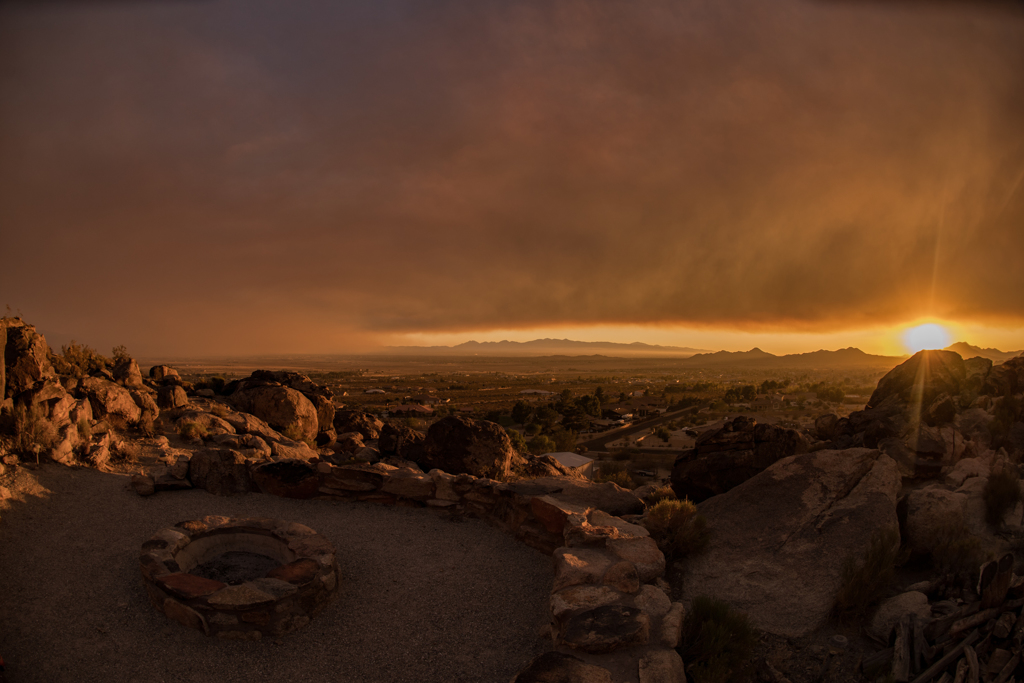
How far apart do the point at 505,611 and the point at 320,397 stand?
19597 mm

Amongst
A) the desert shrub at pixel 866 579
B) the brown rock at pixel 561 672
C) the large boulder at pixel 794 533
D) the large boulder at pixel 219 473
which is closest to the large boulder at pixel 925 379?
the large boulder at pixel 794 533

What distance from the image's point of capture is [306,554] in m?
8.45

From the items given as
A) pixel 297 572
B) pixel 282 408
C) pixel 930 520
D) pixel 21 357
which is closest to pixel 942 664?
pixel 930 520

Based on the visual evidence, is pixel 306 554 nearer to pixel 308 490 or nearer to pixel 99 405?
pixel 308 490

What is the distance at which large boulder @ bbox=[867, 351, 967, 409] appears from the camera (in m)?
16.4

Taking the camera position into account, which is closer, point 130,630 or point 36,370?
point 130,630

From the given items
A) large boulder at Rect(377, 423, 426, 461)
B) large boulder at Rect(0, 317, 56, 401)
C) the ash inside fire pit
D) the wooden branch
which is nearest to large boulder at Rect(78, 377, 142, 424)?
large boulder at Rect(0, 317, 56, 401)

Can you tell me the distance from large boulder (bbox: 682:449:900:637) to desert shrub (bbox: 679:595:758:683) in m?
0.80

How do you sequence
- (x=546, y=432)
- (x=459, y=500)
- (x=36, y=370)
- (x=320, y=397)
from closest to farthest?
(x=459, y=500) < (x=36, y=370) < (x=320, y=397) < (x=546, y=432)

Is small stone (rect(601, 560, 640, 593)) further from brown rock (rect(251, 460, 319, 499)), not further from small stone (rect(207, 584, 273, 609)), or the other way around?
brown rock (rect(251, 460, 319, 499))

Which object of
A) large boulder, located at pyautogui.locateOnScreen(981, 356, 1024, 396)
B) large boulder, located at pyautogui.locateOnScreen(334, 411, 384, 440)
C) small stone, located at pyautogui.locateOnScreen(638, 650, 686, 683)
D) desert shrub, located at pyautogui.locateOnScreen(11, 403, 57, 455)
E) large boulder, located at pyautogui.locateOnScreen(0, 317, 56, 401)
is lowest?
large boulder, located at pyautogui.locateOnScreen(334, 411, 384, 440)

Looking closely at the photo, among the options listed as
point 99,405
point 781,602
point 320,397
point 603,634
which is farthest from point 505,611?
point 320,397

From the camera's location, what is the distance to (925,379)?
1702 cm

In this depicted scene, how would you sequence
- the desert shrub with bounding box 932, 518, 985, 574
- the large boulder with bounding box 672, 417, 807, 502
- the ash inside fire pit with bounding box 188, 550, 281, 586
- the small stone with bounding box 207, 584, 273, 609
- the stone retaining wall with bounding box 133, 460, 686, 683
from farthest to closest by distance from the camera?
the large boulder with bounding box 672, 417, 807, 502, the ash inside fire pit with bounding box 188, 550, 281, 586, the desert shrub with bounding box 932, 518, 985, 574, the small stone with bounding box 207, 584, 273, 609, the stone retaining wall with bounding box 133, 460, 686, 683
